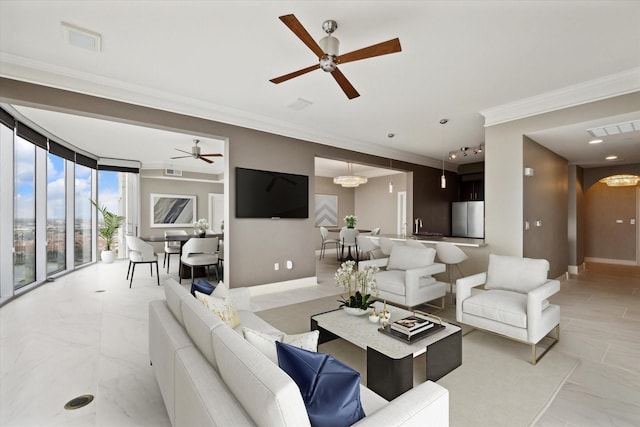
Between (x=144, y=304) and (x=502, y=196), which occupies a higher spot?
(x=502, y=196)

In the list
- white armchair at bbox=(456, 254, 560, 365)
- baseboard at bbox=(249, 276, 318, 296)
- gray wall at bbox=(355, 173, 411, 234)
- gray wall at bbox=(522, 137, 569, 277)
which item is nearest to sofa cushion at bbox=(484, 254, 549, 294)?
white armchair at bbox=(456, 254, 560, 365)

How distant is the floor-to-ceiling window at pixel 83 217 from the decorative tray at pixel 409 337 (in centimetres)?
740

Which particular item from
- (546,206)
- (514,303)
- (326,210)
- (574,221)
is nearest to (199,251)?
(514,303)

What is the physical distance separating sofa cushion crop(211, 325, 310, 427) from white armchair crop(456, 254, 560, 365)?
2.51m

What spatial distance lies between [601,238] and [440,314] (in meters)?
6.89

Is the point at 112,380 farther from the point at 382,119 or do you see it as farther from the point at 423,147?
the point at 423,147

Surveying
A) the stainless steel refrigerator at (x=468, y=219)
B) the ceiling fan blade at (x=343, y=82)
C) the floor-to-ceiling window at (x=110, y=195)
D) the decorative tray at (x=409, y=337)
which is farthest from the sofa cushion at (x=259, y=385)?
the floor-to-ceiling window at (x=110, y=195)

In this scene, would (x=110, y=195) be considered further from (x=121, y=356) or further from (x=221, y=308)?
(x=221, y=308)

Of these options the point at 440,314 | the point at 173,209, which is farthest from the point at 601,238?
the point at 173,209

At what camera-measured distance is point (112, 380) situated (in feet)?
7.41

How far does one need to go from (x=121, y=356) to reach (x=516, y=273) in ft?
13.0

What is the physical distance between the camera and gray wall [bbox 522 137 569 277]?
167 inches

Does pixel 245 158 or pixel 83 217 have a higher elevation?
pixel 245 158

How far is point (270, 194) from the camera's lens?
191 inches
